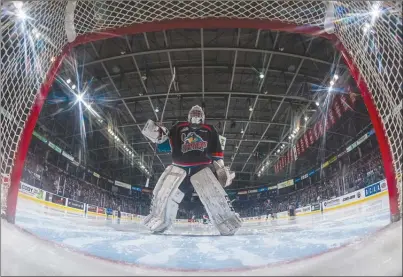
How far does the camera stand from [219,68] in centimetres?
531

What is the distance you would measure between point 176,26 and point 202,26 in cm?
16

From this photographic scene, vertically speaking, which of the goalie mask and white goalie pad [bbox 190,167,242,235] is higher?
the goalie mask

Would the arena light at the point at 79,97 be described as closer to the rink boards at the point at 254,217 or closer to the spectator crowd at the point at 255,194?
the spectator crowd at the point at 255,194

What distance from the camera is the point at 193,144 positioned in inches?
87.5

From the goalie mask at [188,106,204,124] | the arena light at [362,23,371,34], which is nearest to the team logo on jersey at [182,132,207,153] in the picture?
the goalie mask at [188,106,204,124]

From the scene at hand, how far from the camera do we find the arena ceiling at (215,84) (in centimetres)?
455

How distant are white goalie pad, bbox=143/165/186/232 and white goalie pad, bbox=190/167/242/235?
15 centimetres

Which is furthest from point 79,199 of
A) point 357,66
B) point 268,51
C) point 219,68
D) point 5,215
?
point 357,66

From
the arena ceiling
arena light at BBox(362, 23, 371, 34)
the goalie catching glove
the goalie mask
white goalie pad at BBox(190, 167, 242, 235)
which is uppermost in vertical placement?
the arena ceiling

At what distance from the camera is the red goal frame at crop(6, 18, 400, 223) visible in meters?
1.17

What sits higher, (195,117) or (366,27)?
(366,27)

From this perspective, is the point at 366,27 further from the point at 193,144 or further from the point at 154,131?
the point at 154,131

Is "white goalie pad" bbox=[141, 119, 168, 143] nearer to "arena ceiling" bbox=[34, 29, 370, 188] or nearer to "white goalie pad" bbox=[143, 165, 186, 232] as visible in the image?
"white goalie pad" bbox=[143, 165, 186, 232]

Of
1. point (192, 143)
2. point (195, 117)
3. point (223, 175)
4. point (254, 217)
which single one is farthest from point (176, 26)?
point (254, 217)
